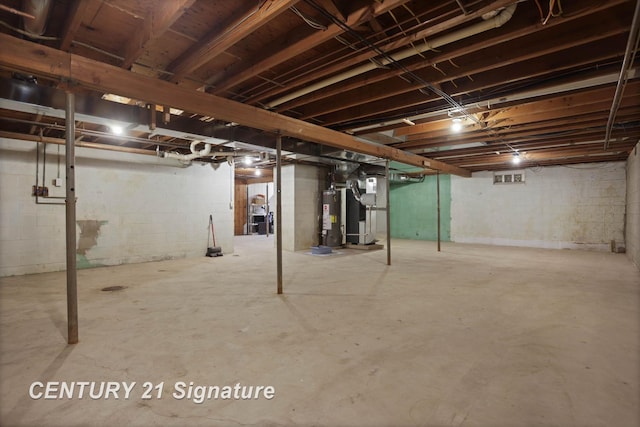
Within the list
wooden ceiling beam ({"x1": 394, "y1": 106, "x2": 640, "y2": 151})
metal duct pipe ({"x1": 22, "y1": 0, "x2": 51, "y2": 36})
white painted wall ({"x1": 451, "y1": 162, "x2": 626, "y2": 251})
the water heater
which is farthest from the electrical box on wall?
metal duct pipe ({"x1": 22, "y1": 0, "x2": 51, "y2": 36})

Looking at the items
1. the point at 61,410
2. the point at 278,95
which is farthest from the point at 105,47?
the point at 61,410

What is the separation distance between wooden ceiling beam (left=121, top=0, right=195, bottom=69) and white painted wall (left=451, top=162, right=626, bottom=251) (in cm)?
863

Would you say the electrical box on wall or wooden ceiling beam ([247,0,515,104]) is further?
the electrical box on wall

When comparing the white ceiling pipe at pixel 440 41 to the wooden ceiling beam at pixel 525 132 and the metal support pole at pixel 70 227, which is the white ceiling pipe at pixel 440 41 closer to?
the metal support pole at pixel 70 227

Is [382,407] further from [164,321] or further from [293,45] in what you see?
[293,45]

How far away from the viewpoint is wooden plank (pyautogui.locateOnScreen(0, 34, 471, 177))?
2.01 meters

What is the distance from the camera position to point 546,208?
25.3ft

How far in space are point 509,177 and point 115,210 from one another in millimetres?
9248

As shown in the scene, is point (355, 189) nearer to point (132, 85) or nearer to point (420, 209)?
point (420, 209)

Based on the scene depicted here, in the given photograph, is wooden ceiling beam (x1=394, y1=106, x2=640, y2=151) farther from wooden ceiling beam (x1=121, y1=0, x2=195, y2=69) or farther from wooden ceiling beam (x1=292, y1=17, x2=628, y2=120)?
wooden ceiling beam (x1=121, y1=0, x2=195, y2=69)

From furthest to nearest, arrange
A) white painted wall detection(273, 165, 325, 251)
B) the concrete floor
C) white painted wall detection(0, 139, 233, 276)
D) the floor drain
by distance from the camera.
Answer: white painted wall detection(273, 165, 325, 251)
white painted wall detection(0, 139, 233, 276)
the floor drain
the concrete floor

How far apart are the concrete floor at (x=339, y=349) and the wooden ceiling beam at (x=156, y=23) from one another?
7.25 feet

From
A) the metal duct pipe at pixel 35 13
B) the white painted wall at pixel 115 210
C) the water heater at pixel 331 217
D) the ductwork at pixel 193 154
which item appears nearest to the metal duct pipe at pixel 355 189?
the water heater at pixel 331 217

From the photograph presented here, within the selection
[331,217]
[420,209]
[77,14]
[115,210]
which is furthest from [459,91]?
[420,209]
